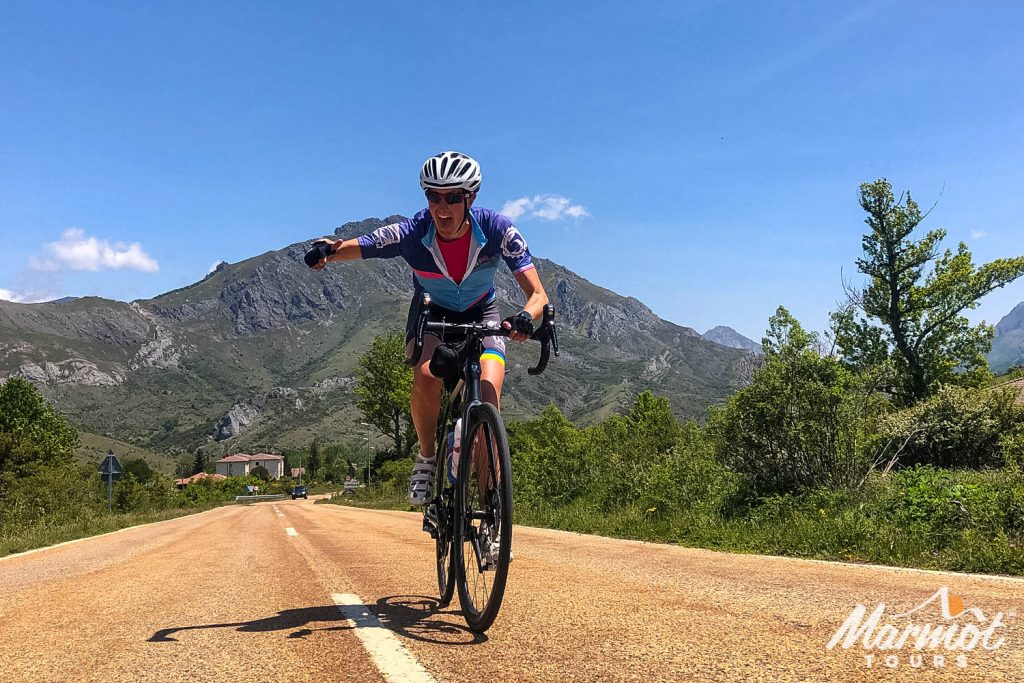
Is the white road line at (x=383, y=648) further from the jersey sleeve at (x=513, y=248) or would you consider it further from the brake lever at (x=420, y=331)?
the jersey sleeve at (x=513, y=248)

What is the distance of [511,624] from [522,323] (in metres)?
1.66

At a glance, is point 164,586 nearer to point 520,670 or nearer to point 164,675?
point 164,675

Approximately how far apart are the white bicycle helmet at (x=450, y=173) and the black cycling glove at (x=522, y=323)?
3.06ft

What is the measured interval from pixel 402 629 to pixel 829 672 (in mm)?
2042

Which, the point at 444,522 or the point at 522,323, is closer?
the point at 522,323

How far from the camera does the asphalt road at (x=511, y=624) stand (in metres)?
2.52

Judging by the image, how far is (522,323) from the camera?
3.70 metres

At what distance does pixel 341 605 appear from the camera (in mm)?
4004

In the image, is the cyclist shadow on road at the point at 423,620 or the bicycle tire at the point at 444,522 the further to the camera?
the bicycle tire at the point at 444,522

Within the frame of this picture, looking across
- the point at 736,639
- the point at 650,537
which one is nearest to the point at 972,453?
the point at 650,537

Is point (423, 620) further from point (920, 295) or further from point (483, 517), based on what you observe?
point (920, 295)

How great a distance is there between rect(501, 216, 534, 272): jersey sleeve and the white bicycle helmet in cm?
41

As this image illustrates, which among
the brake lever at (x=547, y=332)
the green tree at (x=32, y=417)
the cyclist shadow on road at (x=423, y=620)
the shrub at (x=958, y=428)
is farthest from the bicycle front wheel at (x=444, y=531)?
the green tree at (x=32, y=417)

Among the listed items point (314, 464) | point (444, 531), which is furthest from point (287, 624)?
point (314, 464)
